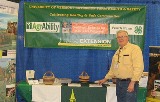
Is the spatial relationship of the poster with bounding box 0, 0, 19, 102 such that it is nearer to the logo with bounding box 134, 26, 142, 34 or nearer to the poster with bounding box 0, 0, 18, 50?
the poster with bounding box 0, 0, 18, 50

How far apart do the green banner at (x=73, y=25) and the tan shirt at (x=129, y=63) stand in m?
0.85

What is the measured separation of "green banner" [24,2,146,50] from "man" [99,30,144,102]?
864 millimetres

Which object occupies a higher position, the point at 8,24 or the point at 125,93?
the point at 8,24

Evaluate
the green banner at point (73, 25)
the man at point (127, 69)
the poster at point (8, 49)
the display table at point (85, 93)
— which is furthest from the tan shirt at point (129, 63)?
the poster at point (8, 49)

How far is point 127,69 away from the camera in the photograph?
4.03 meters

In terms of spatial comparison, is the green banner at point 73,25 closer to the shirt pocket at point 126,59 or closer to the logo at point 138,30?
the logo at point 138,30

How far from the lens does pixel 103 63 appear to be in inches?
198

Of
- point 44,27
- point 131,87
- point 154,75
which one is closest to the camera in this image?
point 131,87

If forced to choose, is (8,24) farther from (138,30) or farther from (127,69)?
(138,30)

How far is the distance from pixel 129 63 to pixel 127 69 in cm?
9

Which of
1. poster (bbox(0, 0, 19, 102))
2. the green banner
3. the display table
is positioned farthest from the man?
poster (bbox(0, 0, 19, 102))

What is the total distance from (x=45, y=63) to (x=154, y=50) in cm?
195

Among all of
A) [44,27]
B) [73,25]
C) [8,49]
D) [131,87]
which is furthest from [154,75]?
[8,49]

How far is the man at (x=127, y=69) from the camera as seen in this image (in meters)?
3.85
